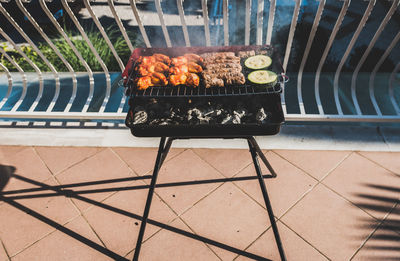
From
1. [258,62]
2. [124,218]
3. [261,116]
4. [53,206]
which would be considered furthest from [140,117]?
[53,206]

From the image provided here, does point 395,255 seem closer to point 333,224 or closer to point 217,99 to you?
point 333,224

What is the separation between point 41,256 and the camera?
7.64 feet

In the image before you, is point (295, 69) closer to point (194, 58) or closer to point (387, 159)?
point (387, 159)

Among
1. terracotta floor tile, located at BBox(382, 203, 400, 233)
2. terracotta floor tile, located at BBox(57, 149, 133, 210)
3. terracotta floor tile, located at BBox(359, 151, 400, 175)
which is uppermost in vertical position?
terracotta floor tile, located at BBox(57, 149, 133, 210)

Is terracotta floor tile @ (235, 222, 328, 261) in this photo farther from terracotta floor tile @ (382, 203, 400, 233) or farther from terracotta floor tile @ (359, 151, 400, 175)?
terracotta floor tile @ (359, 151, 400, 175)

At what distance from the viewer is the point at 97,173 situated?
300cm

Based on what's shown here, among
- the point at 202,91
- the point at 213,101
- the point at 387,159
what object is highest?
the point at 202,91

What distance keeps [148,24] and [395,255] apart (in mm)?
7232

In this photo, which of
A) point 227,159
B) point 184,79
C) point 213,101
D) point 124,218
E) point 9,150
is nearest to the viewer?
point 184,79

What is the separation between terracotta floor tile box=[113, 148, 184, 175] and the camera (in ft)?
9.94

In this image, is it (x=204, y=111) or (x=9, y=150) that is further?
(x=9, y=150)

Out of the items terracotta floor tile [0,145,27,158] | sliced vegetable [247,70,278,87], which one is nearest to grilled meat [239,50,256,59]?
sliced vegetable [247,70,278,87]

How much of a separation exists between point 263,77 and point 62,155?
2581 mm

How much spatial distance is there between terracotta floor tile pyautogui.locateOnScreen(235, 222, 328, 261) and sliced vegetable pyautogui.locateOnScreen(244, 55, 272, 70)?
4.91 ft
